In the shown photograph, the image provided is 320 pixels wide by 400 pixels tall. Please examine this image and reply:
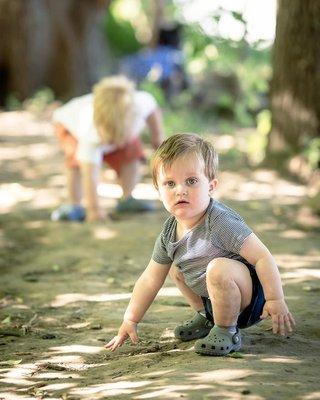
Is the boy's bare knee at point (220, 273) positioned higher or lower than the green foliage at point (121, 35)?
lower

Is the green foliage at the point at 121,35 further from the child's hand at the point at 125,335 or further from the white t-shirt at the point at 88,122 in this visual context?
the child's hand at the point at 125,335

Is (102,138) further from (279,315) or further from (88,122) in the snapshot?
(279,315)

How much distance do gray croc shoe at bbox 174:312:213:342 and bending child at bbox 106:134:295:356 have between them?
4cm

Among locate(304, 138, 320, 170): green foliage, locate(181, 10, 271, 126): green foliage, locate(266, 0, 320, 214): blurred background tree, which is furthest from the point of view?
locate(181, 10, 271, 126): green foliage

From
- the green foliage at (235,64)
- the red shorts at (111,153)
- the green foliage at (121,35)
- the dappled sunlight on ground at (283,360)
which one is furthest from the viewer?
the green foliage at (121,35)

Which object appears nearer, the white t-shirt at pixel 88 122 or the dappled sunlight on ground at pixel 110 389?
the dappled sunlight on ground at pixel 110 389

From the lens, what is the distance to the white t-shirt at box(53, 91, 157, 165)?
651 centimetres

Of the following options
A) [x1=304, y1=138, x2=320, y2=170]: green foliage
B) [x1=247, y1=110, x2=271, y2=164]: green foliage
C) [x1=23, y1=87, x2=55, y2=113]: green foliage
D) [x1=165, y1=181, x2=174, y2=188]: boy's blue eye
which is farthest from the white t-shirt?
[x1=23, y1=87, x2=55, y2=113]: green foliage

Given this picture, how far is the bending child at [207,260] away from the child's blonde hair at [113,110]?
2.79 metres

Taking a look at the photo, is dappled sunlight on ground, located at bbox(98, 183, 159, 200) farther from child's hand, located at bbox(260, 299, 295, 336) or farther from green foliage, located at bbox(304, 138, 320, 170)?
child's hand, located at bbox(260, 299, 295, 336)

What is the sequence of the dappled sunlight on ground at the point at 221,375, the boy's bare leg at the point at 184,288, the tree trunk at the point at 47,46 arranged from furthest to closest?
the tree trunk at the point at 47,46, the boy's bare leg at the point at 184,288, the dappled sunlight on ground at the point at 221,375

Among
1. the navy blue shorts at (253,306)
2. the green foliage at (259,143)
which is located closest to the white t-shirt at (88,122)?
the green foliage at (259,143)

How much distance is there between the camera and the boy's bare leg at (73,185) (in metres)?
7.00

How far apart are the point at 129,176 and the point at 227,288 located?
3.97m
